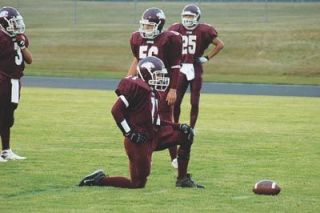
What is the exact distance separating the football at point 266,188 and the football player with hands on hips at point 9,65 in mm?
4242

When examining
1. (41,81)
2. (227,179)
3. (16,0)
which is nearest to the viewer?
(227,179)

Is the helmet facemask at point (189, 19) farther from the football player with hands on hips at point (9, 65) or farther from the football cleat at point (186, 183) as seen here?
the football cleat at point (186, 183)

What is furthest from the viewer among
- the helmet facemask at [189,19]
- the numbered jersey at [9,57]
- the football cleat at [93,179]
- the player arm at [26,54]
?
the helmet facemask at [189,19]

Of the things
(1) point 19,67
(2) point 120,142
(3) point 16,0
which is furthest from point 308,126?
(3) point 16,0

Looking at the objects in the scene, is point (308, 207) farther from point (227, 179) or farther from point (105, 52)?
point (105, 52)

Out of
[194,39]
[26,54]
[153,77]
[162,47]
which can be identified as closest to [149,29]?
[162,47]

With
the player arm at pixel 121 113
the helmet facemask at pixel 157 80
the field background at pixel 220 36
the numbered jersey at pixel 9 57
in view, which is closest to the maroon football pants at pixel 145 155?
the player arm at pixel 121 113

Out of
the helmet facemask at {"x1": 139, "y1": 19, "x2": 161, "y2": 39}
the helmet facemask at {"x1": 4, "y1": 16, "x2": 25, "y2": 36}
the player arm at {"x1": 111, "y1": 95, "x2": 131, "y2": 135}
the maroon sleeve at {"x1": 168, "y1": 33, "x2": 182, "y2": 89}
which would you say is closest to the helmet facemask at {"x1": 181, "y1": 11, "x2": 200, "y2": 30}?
the maroon sleeve at {"x1": 168, "y1": 33, "x2": 182, "y2": 89}

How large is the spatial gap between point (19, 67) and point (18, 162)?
1358 millimetres

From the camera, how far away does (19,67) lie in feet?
43.9

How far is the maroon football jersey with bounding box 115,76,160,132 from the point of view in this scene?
412 inches

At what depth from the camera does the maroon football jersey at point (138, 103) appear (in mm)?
10461

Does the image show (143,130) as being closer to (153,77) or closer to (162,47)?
(153,77)

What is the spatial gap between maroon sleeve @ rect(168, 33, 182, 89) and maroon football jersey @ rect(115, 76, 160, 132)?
5.87 ft
